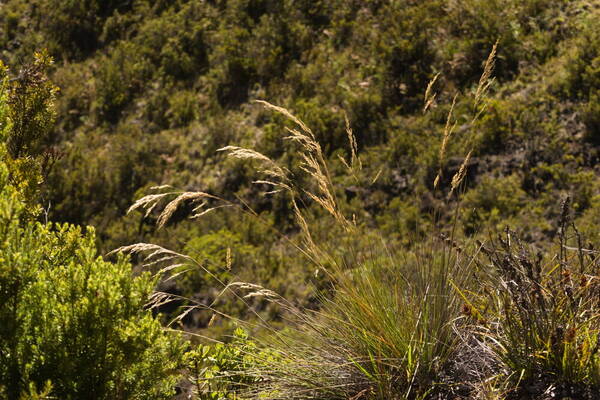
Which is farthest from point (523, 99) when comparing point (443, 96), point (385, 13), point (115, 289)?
point (115, 289)

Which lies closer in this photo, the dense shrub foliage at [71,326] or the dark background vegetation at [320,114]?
the dense shrub foliage at [71,326]

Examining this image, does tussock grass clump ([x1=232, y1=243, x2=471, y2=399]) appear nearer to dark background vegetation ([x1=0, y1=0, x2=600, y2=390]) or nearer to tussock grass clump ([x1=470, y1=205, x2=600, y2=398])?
tussock grass clump ([x1=470, y1=205, x2=600, y2=398])

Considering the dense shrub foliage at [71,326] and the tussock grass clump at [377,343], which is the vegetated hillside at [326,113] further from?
the dense shrub foliage at [71,326]

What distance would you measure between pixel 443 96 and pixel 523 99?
138 centimetres

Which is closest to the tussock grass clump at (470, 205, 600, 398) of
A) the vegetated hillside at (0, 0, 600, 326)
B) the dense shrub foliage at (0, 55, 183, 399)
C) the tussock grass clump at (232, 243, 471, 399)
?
the tussock grass clump at (232, 243, 471, 399)

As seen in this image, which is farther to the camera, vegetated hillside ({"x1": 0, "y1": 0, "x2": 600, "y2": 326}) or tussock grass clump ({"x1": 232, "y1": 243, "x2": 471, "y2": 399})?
vegetated hillside ({"x1": 0, "y1": 0, "x2": 600, "y2": 326})

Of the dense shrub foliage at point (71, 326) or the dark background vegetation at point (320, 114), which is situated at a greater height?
the dense shrub foliage at point (71, 326)

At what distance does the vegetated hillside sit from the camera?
898 cm

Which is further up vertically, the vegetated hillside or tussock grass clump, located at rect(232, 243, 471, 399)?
tussock grass clump, located at rect(232, 243, 471, 399)

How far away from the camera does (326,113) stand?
10.9 metres

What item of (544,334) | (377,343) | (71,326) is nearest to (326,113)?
(377,343)

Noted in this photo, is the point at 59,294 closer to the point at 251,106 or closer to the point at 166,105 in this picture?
the point at 251,106

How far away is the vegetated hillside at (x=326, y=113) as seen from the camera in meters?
8.98

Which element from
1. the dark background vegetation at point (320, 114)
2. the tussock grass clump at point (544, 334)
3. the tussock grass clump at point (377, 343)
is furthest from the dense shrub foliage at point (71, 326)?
the dark background vegetation at point (320, 114)
